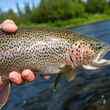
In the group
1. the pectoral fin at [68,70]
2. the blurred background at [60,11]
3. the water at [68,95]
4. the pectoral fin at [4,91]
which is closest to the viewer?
the pectoral fin at [68,70]

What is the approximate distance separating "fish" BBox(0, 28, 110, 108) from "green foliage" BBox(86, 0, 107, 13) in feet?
254

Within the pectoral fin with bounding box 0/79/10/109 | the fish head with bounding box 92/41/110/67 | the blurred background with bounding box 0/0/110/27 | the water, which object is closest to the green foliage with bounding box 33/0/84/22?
the blurred background with bounding box 0/0/110/27

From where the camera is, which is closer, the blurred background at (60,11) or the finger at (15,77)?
the finger at (15,77)

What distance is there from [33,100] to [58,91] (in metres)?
1.07

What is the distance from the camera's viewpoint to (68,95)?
12891 mm

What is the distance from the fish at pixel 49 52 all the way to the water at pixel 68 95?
5402 mm

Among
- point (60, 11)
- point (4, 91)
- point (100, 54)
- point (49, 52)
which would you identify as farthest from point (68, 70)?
point (60, 11)

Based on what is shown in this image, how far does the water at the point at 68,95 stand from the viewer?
11430 millimetres

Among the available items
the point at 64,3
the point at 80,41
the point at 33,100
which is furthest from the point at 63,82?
the point at 64,3

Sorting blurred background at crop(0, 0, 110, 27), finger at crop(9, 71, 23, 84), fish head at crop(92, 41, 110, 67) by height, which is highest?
fish head at crop(92, 41, 110, 67)

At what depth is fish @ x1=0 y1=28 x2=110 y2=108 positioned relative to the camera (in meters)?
4.98

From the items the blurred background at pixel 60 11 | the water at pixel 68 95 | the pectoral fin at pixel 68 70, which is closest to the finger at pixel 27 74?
the pectoral fin at pixel 68 70

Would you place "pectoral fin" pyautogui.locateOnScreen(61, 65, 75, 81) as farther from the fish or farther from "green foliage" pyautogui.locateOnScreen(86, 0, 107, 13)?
"green foliage" pyautogui.locateOnScreen(86, 0, 107, 13)

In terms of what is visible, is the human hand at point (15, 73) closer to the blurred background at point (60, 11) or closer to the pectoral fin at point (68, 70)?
the pectoral fin at point (68, 70)
